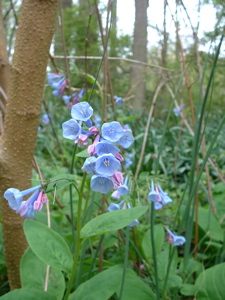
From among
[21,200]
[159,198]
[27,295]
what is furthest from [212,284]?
[21,200]

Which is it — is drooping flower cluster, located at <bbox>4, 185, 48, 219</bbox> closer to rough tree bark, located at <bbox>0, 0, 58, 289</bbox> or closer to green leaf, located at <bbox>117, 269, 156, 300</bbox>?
rough tree bark, located at <bbox>0, 0, 58, 289</bbox>

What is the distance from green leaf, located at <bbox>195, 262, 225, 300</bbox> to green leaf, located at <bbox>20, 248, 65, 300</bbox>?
529mm

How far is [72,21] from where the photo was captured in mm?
6336

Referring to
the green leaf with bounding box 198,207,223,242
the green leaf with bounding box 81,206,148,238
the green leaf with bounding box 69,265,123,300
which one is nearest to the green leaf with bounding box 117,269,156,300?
the green leaf with bounding box 69,265,123,300

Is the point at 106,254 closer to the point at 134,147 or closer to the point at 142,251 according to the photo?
the point at 142,251

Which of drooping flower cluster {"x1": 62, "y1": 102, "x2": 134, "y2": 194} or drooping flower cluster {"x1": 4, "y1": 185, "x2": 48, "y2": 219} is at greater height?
drooping flower cluster {"x1": 62, "y1": 102, "x2": 134, "y2": 194}

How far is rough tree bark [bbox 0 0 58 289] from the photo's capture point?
120 cm

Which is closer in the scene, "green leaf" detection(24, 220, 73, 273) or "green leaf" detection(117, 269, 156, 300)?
"green leaf" detection(24, 220, 73, 273)

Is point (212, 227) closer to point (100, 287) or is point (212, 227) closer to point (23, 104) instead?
point (100, 287)

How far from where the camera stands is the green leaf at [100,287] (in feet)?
3.34

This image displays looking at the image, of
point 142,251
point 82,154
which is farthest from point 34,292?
point 142,251

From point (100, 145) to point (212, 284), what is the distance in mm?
815

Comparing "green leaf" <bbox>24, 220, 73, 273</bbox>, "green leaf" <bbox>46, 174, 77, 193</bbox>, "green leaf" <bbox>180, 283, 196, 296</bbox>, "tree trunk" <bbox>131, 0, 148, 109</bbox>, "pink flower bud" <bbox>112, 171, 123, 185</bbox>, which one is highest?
"tree trunk" <bbox>131, 0, 148, 109</bbox>

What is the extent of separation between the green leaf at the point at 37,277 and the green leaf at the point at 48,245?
15 cm
